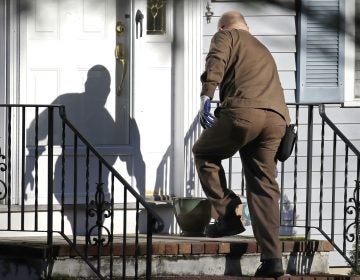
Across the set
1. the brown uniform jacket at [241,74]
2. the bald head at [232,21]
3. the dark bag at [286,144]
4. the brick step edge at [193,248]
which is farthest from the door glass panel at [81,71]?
the dark bag at [286,144]

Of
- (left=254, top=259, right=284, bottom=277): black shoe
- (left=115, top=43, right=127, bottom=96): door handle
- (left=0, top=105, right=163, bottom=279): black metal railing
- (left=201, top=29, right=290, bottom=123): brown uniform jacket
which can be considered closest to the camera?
(left=201, top=29, right=290, bottom=123): brown uniform jacket

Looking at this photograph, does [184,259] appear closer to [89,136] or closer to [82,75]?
[89,136]

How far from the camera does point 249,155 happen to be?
686 centimetres

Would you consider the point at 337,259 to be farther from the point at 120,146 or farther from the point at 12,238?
the point at 12,238

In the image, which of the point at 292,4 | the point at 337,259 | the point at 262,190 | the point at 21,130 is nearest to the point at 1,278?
the point at 21,130

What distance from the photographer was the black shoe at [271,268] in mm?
6812

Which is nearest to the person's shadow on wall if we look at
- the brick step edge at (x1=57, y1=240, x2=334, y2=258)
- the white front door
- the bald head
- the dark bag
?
the white front door

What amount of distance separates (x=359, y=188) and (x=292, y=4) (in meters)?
4.93

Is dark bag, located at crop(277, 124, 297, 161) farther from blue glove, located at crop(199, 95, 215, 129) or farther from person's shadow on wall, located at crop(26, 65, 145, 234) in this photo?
person's shadow on wall, located at crop(26, 65, 145, 234)

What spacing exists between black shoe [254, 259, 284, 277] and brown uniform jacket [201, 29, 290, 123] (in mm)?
941

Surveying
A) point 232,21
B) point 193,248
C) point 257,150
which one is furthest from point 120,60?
point 193,248

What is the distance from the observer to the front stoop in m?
6.71

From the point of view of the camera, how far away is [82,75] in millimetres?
7875

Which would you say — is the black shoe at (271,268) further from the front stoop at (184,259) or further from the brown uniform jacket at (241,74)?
the brown uniform jacket at (241,74)
